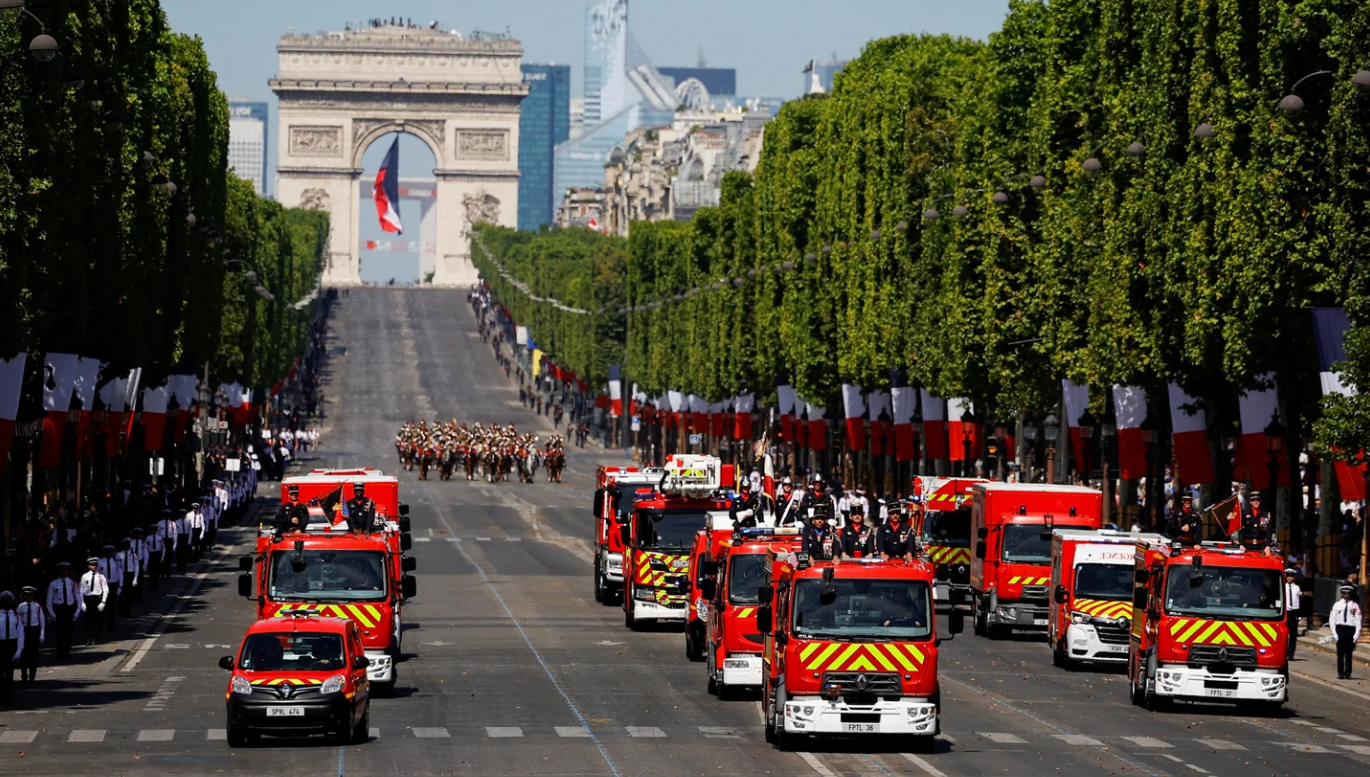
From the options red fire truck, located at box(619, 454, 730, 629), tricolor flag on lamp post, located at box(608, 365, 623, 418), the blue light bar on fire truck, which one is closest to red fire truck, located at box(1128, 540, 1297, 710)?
red fire truck, located at box(619, 454, 730, 629)

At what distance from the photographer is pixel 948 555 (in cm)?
5572

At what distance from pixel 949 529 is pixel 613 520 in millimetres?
7375

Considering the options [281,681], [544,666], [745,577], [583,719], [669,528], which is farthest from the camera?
[669,528]

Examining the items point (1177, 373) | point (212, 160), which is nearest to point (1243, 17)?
point (1177, 373)

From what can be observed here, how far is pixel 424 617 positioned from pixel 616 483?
561cm

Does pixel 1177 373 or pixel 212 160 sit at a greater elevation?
pixel 212 160

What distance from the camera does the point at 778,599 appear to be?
3173 cm

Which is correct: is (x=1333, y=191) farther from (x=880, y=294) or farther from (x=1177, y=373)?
(x=880, y=294)

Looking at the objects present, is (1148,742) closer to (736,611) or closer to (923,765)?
(923,765)

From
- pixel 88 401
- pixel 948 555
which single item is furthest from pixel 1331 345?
pixel 88 401

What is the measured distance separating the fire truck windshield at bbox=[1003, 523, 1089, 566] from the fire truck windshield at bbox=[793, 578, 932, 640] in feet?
61.8

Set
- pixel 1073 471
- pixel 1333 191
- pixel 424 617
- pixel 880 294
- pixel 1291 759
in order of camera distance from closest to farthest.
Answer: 1. pixel 1291 759
2. pixel 1333 191
3. pixel 424 617
4. pixel 1073 471
5. pixel 880 294

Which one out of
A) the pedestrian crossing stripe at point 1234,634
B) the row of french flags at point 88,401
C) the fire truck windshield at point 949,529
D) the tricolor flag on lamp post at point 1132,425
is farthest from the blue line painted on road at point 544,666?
the tricolor flag on lamp post at point 1132,425

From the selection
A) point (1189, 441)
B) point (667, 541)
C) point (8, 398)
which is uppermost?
point (8, 398)
